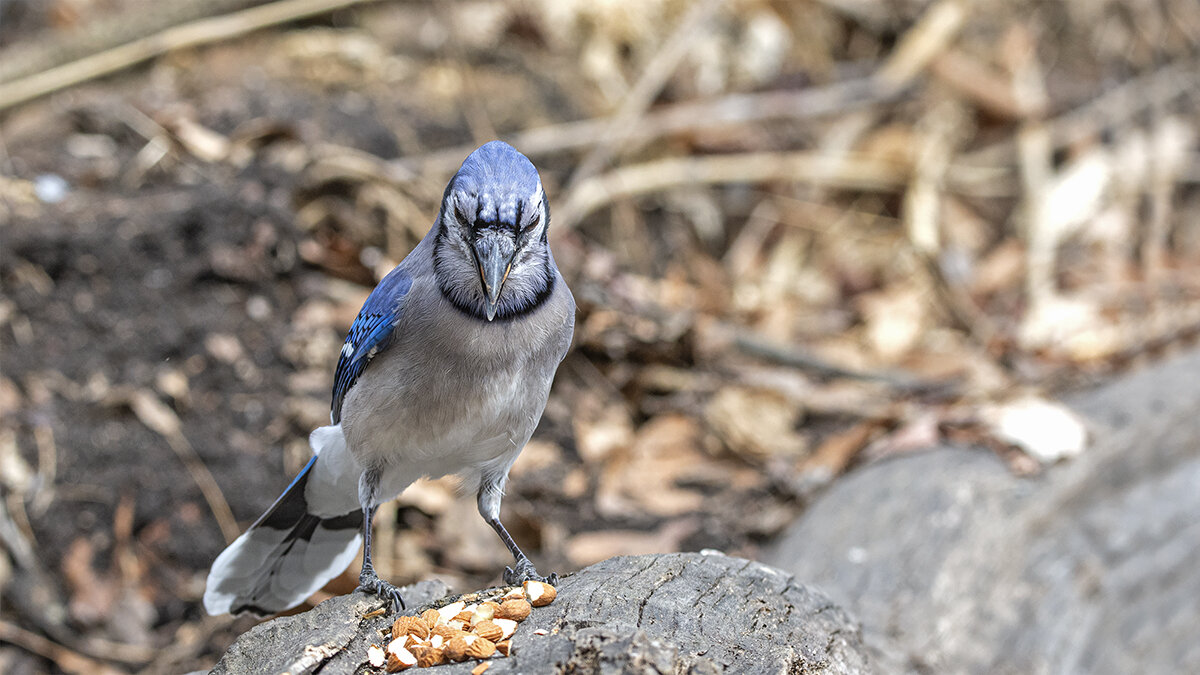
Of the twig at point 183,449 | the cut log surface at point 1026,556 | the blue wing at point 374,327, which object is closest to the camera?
the blue wing at point 374,327

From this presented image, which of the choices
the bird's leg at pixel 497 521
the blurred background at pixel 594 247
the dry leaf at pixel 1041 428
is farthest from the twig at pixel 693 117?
the dry leaf at pixel 1041 428

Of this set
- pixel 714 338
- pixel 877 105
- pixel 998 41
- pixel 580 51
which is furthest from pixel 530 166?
pixel 998 41

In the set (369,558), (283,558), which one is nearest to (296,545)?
(283,558)

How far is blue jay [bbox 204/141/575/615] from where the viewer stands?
8.28 ft

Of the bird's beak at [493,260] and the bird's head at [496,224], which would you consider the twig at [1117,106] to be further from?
the bird's beak at [493,260]

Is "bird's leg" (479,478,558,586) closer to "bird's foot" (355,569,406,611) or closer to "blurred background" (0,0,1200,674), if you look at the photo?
"bird's foot" (355,569,406,611)

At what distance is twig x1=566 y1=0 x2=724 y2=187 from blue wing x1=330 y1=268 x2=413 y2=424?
3.57 metres

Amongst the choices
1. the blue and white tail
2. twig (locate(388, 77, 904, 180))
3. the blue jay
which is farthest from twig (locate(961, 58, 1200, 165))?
the blue and white tail

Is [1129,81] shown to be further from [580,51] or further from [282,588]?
[282,588]

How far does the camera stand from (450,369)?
8.94ft

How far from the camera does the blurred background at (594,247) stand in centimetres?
438

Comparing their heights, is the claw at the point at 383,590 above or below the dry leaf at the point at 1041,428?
below

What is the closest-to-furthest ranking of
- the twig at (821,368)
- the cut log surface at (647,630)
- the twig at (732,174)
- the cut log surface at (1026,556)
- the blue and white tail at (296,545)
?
the cut log surface at (647,630)
the blue and white tail at (296,545)
the cut log surface at (1026,556)
the twig at (821,368)
the twig at (732,174)

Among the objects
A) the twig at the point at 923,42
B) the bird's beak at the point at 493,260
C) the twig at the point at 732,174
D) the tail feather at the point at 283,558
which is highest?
the twig at the point at 923,42
